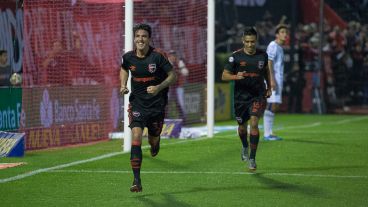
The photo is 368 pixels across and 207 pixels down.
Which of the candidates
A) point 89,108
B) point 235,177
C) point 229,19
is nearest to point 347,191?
point 235,177

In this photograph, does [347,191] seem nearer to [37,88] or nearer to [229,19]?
[37,88]

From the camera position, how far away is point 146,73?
11.8 m

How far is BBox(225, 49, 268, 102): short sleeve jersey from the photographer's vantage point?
14.4 meters

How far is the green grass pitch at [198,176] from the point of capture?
35.6 feet

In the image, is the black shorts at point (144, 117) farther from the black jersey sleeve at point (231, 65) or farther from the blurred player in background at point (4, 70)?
the blurred player in background at point (4, 70)

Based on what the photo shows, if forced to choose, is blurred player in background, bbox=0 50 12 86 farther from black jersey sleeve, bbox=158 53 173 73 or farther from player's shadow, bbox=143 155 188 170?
black jersey sleeve, bbox=158 53 173 73

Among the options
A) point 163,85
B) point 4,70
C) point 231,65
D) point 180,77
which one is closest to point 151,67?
point 163,85

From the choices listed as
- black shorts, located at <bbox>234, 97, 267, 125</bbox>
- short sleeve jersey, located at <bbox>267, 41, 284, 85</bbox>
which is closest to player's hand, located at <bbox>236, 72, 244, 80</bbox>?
black shorts, located at <bbox>234, 97, 267, 125</bbox>

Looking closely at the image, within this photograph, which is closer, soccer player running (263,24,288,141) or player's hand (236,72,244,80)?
player's hand (236,72,244,80)

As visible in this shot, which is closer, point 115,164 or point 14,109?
point 115,164

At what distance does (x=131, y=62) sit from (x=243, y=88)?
318 cm

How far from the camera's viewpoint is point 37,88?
17.9 meters

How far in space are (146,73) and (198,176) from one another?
201 cm

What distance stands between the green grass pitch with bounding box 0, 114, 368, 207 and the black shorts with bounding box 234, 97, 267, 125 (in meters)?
0.75
